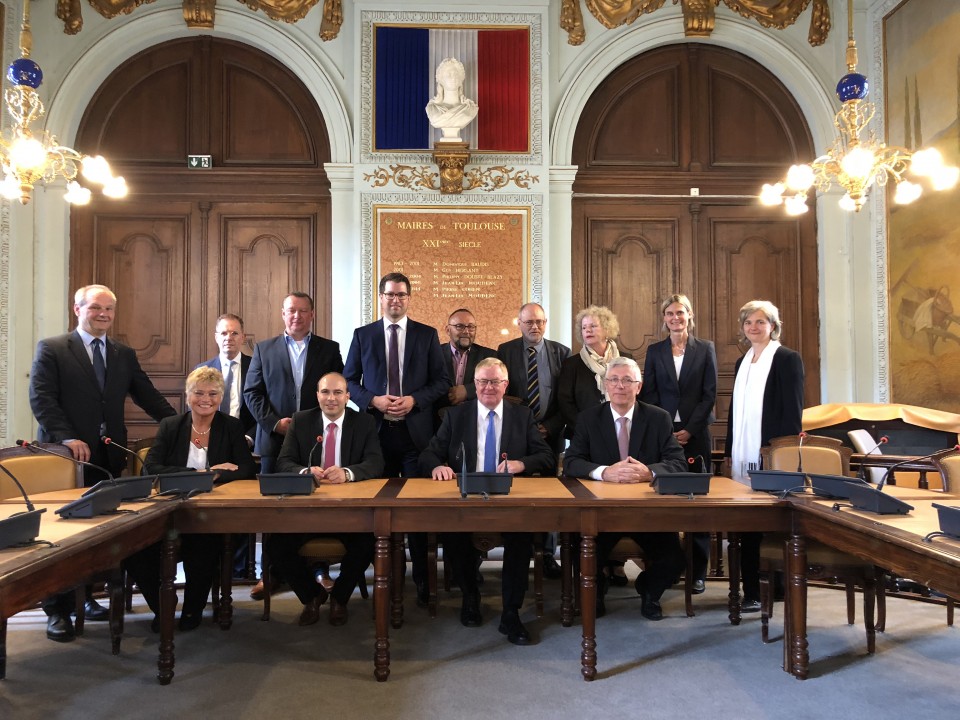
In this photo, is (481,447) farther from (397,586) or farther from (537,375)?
(537,375)

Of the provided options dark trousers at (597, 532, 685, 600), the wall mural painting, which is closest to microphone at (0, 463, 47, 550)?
dark trousers at (597, 532, 685, 600)

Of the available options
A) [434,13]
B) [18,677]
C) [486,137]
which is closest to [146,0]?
[434,13]

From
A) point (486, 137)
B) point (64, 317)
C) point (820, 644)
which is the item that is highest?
point (486, 137)

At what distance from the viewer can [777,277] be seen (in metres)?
6.89

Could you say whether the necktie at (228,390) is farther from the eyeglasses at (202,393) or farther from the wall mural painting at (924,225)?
the wall mural painting at (924,225)

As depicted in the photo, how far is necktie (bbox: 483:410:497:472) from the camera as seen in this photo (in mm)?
3842

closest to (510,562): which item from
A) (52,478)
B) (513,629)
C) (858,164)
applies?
(513,629)

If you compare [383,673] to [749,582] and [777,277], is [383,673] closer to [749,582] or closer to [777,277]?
[749,582]

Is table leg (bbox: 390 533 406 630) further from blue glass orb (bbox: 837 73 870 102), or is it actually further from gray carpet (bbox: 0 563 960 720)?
blue glass orb (bbox: 837 73 870 102)

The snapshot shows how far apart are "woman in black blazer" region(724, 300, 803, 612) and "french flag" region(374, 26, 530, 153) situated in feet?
9.89

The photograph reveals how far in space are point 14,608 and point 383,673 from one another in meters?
1.44

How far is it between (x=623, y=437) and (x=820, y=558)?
1.05 m

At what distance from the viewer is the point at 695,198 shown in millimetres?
6855

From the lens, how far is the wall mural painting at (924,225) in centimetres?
559
